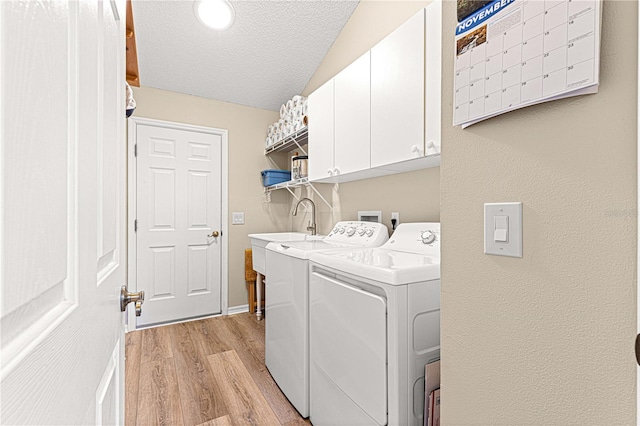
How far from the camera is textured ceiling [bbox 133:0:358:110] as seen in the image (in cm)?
242

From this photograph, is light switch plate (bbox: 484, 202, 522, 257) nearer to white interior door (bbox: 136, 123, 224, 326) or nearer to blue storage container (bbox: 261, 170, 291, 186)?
blue storage container (bbox: 261, 170, 291, 186)

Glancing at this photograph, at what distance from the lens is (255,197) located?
3.56 meters

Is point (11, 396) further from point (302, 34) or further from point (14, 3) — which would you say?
point (302, 34)

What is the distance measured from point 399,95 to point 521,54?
41.1 inches

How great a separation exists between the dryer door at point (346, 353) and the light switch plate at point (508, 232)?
1.74 feet

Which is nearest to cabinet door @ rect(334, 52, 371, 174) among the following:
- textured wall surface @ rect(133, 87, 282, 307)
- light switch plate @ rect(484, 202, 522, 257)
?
light switch plate @ rect(484, 202, 522, 257)

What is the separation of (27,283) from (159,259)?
3141 millimetres

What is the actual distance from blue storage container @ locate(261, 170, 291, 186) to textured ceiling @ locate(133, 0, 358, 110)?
83 cm

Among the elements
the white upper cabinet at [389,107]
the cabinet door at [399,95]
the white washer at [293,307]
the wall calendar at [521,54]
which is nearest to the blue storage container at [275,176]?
the white upper cabinet at [389,107]

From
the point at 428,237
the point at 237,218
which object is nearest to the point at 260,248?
the point at 237,218

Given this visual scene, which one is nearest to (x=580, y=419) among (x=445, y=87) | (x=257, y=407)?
(x=445, y=87)

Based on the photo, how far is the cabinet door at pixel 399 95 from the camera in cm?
151

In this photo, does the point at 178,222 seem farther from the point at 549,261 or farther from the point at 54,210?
the point at 549,261

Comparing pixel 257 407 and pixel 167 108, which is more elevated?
pixel 167 108
